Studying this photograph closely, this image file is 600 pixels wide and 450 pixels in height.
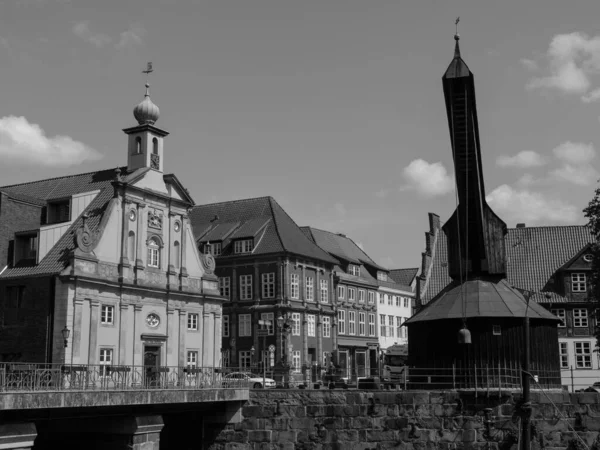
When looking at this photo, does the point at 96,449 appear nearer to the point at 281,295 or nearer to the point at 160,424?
the point at 160,424

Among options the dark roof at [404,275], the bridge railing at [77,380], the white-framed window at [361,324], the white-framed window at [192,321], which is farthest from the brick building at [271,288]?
the dark roof at [404,275]

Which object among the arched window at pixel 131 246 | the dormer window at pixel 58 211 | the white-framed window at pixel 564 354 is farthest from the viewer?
the white-framed window at pixel 564 354

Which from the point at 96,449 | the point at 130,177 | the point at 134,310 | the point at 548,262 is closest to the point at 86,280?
the point at 134,310

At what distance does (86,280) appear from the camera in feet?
133

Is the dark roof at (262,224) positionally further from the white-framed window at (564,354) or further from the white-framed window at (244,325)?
the white-framed window at (564,354)

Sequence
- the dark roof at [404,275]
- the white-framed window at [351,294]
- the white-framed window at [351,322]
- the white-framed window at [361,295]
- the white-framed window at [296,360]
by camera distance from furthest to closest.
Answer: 1. the dark roof at [404,275]
2. the white-framed window at [361,295]
3. the white-framed window at [351,294]
4. the white-framed window at [351,322]
5. the white-framed window at [296,360]

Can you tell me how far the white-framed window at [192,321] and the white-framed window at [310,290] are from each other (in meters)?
17.6

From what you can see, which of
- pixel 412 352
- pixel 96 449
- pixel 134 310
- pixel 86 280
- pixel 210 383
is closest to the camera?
pixel 96 449

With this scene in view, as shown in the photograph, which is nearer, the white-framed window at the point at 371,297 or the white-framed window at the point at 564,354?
the white-framed window at the point at 564,354

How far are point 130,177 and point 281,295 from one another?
20185mm

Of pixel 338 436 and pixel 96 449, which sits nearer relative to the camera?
pixel 96 449

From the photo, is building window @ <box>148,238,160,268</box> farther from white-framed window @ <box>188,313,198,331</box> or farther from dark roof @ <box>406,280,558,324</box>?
dark roof @ <box>406,280,558,324</box>

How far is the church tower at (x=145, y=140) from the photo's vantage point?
1866 inches

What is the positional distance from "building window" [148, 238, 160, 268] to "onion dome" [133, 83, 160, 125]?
7.41 metres
